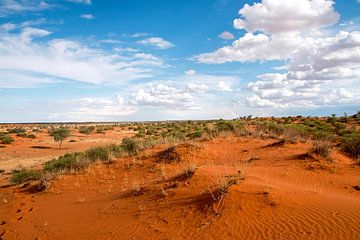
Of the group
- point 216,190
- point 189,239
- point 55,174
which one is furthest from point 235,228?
point 55,174

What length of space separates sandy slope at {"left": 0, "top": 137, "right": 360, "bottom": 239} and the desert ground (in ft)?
0.08

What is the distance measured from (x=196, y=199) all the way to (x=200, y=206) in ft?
1.72

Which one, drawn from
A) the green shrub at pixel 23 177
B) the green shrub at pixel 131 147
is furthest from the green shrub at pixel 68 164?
the green shrub at pixel 131 147

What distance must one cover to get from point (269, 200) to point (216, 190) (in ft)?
4.75

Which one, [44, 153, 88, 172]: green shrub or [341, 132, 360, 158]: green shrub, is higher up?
[341, 132, 360, 158]: green shrub

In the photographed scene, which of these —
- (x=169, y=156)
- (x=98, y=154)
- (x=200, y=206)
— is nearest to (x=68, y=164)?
(x=98, y=154)

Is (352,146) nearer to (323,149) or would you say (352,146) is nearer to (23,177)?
(323,149)

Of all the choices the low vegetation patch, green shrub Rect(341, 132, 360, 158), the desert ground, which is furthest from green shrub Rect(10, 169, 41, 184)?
green shrub Rect(341, 132, 360, 158)

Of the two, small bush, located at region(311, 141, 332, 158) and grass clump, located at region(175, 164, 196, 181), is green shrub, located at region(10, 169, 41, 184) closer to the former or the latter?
Answer: grass clump, located at region(175, 164, 196, 181)

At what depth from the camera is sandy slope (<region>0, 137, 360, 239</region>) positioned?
278 inches

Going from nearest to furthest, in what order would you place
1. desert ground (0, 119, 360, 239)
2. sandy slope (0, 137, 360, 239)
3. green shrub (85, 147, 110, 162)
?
sandy slope (0, 137, 360, 239) → desert ground (0, 119, 360, 239) → green shrub (85, 147, 110, 162)

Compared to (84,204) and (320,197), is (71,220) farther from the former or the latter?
(320,197)

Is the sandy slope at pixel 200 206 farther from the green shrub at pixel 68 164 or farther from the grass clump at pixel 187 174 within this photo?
the green shrub at pixel 68 164

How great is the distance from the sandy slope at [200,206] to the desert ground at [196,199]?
0.9 inches
